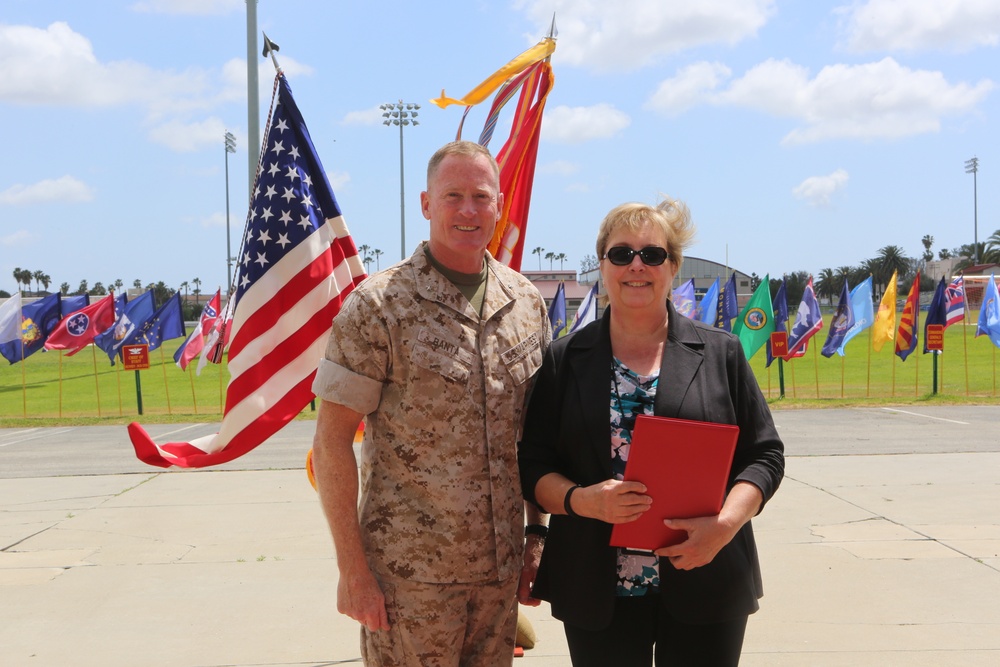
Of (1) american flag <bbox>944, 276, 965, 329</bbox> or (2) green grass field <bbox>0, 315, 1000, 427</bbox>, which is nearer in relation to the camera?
(2) green grass field <bbox>0, 315, 1000, 427</bbox>

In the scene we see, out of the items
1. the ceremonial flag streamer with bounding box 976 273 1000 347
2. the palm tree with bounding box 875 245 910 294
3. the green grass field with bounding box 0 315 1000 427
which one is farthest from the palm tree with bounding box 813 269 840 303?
the ceremonial flag streamer with bounding box 976 273 1000 347

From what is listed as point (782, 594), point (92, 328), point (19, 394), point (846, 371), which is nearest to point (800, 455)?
point (782, 594)

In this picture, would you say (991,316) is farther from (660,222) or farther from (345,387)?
(345,387)

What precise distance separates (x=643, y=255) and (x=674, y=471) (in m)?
0.67

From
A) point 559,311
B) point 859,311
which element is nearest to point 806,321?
point 859,311

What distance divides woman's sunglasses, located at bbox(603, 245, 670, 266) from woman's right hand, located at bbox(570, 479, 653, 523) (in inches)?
25.8

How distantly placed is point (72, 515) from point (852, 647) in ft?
22.6

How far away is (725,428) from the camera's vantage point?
7.43 ft

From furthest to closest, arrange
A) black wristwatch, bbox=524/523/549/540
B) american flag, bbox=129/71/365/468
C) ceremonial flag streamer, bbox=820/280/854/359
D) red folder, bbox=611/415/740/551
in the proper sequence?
ceremonial flag streamer, bbox=820/280/854/359
american flag, bbox=129/71/365/468
black wristwatch, bbox=524/523/549/540
red folder, bbox=611/415/740/551

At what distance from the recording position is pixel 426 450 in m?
2.64

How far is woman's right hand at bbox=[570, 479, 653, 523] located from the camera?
Answer: 235 centimetres

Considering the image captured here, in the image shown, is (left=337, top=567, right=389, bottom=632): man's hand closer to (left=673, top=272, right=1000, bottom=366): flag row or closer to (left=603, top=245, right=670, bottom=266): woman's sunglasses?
(left=603, top=245, right=670, bottom=266): woman's sunglasses

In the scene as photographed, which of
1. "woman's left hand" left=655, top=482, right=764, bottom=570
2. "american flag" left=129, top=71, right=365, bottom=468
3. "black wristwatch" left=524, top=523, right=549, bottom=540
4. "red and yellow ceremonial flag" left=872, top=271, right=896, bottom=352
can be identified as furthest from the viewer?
"red and yellow ceremonial flag" left=872, top=271, right=896, bottom=352

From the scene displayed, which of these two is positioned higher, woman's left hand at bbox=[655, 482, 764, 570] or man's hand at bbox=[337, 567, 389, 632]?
woman's left hand at bbox=[655, 482, 764, 570]
